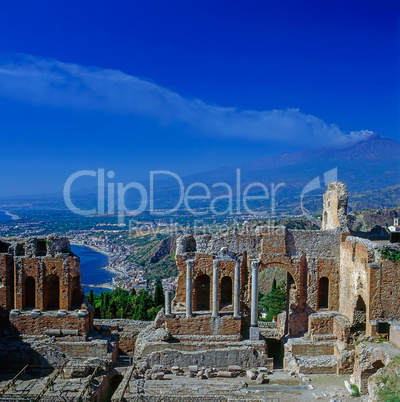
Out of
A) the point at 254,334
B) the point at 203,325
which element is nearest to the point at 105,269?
the point at 203,325

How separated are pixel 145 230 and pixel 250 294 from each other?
109029mm

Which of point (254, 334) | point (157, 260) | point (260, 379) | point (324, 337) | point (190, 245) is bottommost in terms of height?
point (157, 260)

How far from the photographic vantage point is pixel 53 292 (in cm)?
2430

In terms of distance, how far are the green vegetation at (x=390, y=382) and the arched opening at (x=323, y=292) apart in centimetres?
738

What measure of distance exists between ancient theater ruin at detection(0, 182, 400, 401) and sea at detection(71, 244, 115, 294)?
45133mm

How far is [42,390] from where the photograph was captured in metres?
18.0

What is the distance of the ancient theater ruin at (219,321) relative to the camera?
19.6m

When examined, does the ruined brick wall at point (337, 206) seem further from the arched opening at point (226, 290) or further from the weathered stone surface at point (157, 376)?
the weathered stone surface at point (157, 376)

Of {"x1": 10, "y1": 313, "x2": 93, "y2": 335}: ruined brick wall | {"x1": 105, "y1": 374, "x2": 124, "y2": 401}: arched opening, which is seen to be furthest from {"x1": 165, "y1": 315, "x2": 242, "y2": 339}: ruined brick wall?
{"x1": 10, "y1": 313, "x2": 93, "y2": 335}: ruined brick wall

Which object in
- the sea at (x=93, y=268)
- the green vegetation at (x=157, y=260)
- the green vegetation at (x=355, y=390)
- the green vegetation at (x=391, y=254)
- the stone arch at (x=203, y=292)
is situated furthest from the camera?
the sea at (x=93, y=268)

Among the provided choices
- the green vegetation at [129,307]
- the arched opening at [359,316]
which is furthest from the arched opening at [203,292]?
the green vegetation at [129,307]

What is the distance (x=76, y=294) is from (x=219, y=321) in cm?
753

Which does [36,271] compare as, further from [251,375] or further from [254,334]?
[251,375]

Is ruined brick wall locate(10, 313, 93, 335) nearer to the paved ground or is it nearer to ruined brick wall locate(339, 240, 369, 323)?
the paved ground
